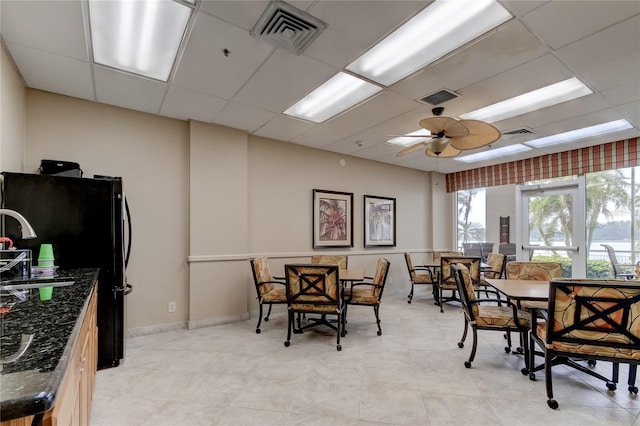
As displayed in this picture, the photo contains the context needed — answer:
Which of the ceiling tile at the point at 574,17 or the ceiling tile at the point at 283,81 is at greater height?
the ceiling tile at the point at 574,17

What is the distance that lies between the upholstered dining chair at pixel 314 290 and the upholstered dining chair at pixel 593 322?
6.01ft

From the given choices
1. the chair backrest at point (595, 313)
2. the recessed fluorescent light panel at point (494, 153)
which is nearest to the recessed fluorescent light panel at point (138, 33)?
the chair backrest at point (595, 313)

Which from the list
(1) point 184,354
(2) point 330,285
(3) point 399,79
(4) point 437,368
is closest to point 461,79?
(3) point 399,79

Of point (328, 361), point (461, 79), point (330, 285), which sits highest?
point (461, 79)

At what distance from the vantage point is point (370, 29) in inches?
85.7

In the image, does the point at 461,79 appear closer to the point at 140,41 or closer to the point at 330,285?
the point at 330,285

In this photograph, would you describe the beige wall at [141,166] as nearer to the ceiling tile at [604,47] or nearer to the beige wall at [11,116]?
the beige wall at [11,116]

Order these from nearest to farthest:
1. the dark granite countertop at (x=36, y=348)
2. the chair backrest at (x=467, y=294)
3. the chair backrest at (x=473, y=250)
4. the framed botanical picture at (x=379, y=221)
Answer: the dark granite countertop at (x=36, y=348) < the chair backrest at (x=467, y=294) < the framed botanical picture at (x=379, y=221) < the chair backrest at (x=473, y=250)

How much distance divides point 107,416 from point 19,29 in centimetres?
278

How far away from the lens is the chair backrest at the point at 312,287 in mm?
3293

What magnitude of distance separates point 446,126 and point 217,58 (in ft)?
6.95

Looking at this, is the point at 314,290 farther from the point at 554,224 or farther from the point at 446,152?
the point at 554,224

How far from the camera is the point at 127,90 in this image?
124 inches

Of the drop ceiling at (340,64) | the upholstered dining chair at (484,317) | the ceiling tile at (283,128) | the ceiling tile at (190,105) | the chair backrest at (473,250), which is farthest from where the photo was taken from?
the chair backrest at (473,250)
